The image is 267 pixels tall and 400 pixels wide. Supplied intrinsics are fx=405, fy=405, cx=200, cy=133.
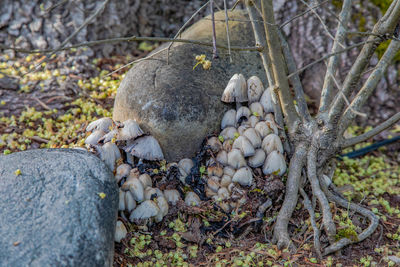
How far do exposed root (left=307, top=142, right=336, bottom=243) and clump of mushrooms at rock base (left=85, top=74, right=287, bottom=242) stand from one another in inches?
8.1

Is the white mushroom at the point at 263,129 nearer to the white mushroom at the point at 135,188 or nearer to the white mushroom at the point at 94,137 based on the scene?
the white mushroom at the point at 135,188

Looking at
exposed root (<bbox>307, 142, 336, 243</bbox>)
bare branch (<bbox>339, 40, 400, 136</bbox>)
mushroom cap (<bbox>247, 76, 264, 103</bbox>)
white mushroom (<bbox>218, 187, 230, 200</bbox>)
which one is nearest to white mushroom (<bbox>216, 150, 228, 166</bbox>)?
white mushroom (<bbox>218, 187, 230, 200</bbox>)

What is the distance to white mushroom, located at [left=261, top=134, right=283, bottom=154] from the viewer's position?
3.12 meters

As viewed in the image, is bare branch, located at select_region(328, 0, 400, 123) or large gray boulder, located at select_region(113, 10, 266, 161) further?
large gray boulder, located at select_region(113, 10, 266, 161)

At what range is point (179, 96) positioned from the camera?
322cm

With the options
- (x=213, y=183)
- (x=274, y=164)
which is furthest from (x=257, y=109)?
(x=213, y=183)

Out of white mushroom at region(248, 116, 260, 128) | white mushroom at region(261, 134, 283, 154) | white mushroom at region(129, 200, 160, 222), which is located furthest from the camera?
white mushroom at region(248, 116, 260, 128)

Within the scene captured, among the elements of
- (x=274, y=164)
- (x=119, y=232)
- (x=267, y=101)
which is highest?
(x=267, y=101)

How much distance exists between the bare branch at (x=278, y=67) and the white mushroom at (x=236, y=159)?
0.54 m

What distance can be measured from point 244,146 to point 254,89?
1.79ft

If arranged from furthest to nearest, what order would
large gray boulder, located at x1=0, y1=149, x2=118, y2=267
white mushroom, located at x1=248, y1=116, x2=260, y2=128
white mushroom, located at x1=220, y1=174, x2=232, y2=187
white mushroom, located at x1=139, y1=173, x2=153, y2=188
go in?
white mushroom, located at x1=248, y1=116, x2=260, y2=128
white mushroom, located at x1=220, y1=174, x2=232, y2=187
white mushroom, located at x1=139, y1=173, x2=153, y2=188
large gray boulder, located at x1=0, y1=149, x2=118, y2=267

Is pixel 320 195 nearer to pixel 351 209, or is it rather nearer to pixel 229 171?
pixel 351 209

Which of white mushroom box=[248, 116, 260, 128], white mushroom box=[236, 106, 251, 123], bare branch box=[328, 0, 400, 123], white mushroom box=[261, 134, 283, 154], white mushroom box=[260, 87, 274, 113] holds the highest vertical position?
bare branch box=[328, 0, 400, 123]

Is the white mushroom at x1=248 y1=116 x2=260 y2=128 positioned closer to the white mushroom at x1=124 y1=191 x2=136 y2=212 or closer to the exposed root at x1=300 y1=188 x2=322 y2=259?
the exposed root at x1=300 y1=188 x2=322 y2=259
